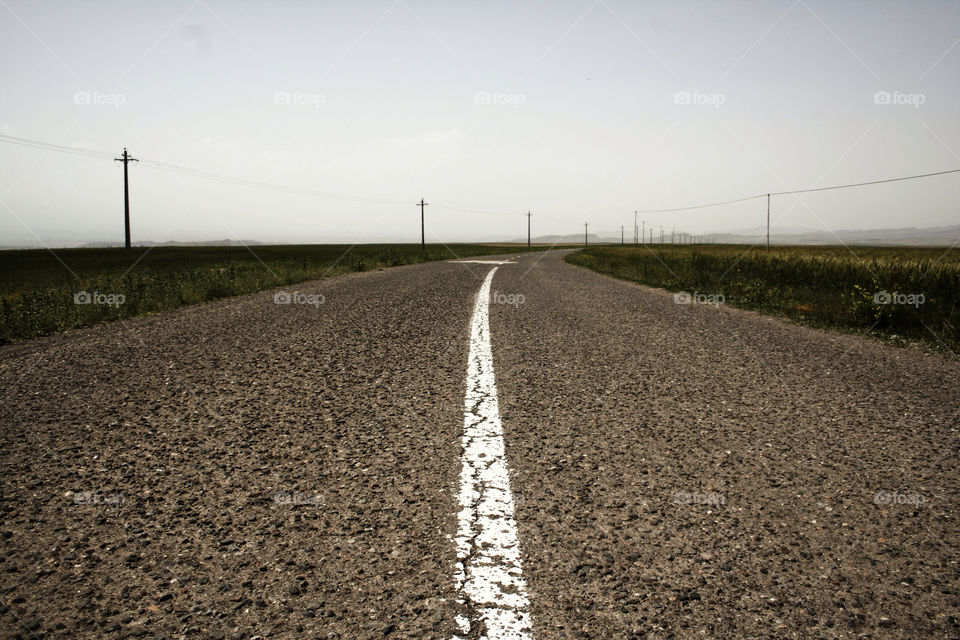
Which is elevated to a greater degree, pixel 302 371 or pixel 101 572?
pixel 302 371

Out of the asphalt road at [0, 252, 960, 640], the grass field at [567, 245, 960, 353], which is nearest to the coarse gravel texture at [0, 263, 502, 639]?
the asphalt road at [0, 252, 960, 640]

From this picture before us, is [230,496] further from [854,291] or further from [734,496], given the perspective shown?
[854,291]

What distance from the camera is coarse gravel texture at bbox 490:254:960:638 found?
1.83 meters

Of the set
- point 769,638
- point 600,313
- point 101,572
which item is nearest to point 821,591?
point 769,638

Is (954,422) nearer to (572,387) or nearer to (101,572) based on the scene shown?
(572,387)

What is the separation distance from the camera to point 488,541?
220 centimetres

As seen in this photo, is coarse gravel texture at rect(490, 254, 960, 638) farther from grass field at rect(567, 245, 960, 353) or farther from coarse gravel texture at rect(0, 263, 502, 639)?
grass field at rect(567, 245, 960, 353)

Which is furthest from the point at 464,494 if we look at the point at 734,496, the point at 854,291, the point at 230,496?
the point at 854,291

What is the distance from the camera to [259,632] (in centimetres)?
171

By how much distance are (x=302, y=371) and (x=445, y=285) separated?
9.68 metres

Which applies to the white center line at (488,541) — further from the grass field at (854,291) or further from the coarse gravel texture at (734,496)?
the grass field at (854,291)

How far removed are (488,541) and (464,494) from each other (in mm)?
434

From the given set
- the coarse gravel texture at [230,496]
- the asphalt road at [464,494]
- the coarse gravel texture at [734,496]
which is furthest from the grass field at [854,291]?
the coarse gravel texture at [230,496]

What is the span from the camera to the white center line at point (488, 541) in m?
1.77
